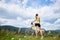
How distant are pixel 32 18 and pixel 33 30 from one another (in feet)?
1.03

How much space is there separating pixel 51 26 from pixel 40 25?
0.33m

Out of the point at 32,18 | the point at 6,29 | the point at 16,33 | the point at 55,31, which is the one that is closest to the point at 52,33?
the point at 55,31

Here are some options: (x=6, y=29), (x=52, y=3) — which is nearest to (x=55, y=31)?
(x=52, y=3)

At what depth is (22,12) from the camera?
14.8ft

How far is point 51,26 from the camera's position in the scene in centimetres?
446

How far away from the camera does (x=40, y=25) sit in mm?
4324

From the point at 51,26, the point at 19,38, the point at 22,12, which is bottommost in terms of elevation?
the point at 19,38

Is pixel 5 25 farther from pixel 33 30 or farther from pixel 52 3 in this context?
pixel 52 3

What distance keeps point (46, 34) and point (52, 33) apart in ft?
0.61

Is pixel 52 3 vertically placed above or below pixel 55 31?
above

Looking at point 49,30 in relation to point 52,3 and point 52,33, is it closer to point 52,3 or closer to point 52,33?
point 52,33

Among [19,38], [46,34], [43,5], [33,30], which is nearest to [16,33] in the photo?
[19,38]

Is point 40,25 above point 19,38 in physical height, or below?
above

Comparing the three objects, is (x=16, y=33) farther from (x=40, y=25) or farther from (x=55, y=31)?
(x=55, y=31)
